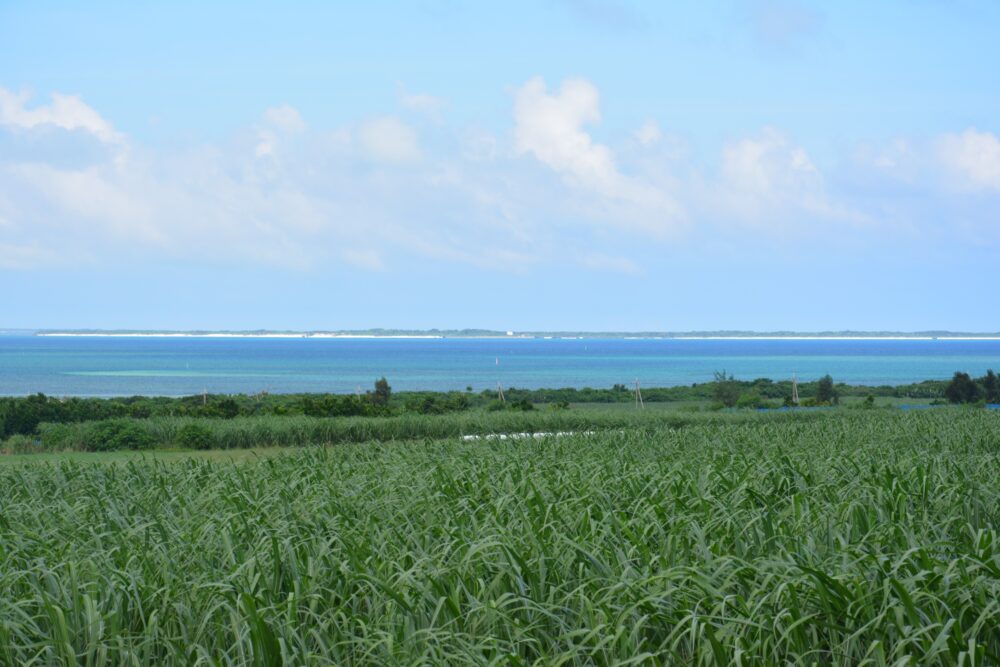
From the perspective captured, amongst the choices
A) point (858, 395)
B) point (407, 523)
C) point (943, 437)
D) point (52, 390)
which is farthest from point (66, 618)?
point (52, 390)

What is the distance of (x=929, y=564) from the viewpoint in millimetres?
3424

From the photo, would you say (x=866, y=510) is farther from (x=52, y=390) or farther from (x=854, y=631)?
(x=52, y=390)

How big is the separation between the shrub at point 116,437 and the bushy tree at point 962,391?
1945cm

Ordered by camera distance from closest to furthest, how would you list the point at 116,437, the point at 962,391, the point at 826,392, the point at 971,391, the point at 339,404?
the point at 116,437 < the point at 339,404 < the point at 962,391 < the point at 971,391 < the point at 826,392

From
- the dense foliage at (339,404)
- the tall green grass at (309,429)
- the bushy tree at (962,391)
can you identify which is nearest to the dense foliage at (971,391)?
the bushy tree at (962,391)

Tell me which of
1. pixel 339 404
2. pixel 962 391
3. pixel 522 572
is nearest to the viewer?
pixel 522 572

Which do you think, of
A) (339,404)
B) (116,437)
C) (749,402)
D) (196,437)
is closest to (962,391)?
(749,402)

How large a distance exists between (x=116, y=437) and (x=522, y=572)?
483 inches

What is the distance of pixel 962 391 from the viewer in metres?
23.9

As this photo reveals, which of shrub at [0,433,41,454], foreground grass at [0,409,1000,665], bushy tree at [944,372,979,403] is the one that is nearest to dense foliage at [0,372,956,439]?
shrub at [0,433,41,454]

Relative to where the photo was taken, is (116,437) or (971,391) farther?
(971,391)

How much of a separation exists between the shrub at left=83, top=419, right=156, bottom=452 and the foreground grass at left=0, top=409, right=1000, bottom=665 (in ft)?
29.0

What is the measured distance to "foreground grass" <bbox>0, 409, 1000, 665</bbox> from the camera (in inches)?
122

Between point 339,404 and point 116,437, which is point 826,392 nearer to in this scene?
point 339,404
